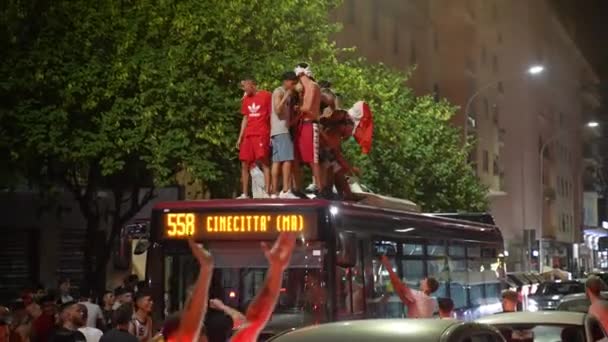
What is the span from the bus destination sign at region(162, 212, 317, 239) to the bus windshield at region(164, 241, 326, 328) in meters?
0.14

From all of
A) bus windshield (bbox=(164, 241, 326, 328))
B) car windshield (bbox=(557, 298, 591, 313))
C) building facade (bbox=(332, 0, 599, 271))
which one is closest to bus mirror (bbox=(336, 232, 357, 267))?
bus windshield (bbox=(164, 241, 326, 328))

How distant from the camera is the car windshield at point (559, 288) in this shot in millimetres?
31938

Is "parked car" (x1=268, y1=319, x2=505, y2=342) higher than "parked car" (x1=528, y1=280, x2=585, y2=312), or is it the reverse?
"parked car" (x1=268, y1=319, x2=505, y2=342)

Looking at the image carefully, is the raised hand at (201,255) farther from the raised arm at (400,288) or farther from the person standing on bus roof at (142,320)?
the raised arm at (400,288)

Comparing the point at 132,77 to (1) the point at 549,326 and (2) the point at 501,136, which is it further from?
(2) the point at 501,136

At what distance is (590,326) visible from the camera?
10.4 metres

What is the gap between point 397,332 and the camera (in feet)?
24.3

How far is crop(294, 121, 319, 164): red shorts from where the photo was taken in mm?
13758

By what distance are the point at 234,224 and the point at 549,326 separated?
371 cm

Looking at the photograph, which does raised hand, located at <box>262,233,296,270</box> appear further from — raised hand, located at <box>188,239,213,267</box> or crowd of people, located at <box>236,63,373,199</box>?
crowd of people, located at <box>236,63,373,199</box>

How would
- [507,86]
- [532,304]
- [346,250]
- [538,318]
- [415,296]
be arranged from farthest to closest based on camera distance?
[507,86]
[532,304]
[415,296]
[346,250]
[538,318]

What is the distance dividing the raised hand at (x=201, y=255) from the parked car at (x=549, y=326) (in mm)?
3158

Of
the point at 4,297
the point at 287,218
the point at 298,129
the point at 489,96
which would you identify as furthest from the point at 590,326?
the point at 489,96

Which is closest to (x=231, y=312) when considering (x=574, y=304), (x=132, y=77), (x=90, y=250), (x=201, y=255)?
(x=201, y=255)
